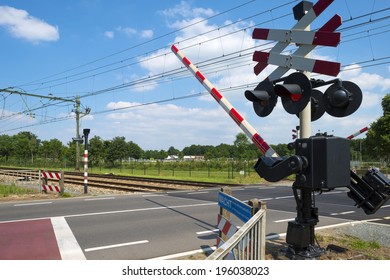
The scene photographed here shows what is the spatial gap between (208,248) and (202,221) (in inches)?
113

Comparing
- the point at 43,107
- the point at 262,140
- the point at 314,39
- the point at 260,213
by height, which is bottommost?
the point at 260,213

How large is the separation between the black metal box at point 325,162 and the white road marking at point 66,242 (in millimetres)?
3917

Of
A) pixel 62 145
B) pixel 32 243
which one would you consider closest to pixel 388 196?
pixel 32 243

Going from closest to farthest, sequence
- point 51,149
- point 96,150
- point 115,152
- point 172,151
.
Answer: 1. point 96,150
2. point 115,152
3. point 51,149
4. point 172,151

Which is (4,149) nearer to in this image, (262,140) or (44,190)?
(44,190)

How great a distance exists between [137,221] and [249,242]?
20.3 feet

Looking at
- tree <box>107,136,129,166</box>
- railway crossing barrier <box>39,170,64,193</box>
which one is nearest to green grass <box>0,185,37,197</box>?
railway crossing barrier <box>39,170,64,193</box>

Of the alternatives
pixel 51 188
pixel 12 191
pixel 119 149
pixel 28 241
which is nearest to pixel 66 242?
pixel 28 241

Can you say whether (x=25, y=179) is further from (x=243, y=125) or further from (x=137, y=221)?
(x=243, y=125)

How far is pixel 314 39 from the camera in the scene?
4.77 metres

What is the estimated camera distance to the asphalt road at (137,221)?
21.9 feet

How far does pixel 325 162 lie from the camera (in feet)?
14.6

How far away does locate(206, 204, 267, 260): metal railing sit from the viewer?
3090mm

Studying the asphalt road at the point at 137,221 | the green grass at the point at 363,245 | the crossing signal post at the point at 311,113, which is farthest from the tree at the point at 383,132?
the crossing signal post at the point at 311,113
